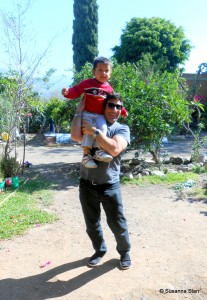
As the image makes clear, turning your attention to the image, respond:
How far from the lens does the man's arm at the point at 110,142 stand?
106 inches

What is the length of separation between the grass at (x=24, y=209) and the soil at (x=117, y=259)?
0.52ft

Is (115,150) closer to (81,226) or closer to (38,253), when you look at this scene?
(38,253)

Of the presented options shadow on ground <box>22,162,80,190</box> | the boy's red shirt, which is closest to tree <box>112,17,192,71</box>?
shadow on ground <box>22,162,80,190</box>

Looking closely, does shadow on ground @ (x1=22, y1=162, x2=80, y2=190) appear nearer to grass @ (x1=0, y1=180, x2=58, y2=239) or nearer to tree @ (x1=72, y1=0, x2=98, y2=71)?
grass @ (x1=0, y1=180, x2=58, y2=239)

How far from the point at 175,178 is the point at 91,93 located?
178 inches

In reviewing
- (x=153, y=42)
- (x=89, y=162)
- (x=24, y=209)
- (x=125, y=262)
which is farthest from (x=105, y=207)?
(x=153, y=42)

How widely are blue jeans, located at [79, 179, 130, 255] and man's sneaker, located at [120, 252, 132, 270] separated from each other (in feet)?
0.33

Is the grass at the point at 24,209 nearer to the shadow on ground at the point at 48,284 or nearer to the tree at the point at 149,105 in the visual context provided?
the shadow on ground at the point at 48,284

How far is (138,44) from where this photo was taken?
69.0 feet

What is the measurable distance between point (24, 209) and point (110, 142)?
116 inches

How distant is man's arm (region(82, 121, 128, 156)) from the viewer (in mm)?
2699

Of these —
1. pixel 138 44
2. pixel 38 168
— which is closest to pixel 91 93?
pixel 38 168

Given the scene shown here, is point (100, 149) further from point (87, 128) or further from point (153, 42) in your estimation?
point (153, 42)

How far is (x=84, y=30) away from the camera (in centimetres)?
2183
